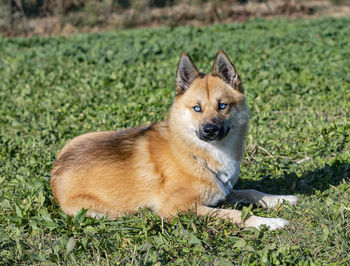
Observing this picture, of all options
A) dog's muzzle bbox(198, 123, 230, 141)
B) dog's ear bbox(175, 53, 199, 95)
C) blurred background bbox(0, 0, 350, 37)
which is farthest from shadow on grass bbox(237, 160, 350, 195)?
blurred background bbox(0, 0, 350, 37)

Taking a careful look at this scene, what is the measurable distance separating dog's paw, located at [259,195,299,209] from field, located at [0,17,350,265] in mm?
83

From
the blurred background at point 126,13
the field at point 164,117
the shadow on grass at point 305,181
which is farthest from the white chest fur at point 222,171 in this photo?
the blurred background at point 126,13

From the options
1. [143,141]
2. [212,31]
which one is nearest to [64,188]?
[143,141]

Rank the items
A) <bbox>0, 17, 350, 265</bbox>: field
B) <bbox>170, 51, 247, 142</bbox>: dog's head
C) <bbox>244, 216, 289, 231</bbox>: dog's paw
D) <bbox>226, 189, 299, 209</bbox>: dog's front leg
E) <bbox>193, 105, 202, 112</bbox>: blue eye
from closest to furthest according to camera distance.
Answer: <bbox>0, 17, 350, 265</bbox>: field, <bbox>244, 216, 289, 231</bbox>: dog's paw, <bbox>170, 51, 247, 142</bbox>: dog's head, <bbox>193, 105, 202, 112</bbox>: blue eye, <bbox>226, 189, 299, 209</bbox>: dog's front leg

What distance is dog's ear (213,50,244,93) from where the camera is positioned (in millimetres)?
4336

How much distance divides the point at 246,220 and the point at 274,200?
2.08 ft

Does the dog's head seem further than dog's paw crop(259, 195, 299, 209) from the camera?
No

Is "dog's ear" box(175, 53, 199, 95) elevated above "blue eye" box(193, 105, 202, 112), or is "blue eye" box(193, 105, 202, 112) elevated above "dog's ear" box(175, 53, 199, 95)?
"dog's ear" box(175, 53, 199, 95)

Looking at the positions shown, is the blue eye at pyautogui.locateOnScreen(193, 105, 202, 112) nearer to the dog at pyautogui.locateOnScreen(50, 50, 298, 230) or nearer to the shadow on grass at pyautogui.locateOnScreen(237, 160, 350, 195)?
the dog at pyautogui.locateOnScreen(50, 50, 298, 230)

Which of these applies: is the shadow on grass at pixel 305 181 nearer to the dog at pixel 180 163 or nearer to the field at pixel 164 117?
the field at pixel 164 117

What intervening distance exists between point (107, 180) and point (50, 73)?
602 cm

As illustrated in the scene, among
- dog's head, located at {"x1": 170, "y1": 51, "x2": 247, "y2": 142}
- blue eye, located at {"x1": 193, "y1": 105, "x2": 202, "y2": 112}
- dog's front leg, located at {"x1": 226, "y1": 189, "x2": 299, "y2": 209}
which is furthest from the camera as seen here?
dog's front leg, located at {"x1": 226, "y1": 189, "x2": 299, "y2": 209}

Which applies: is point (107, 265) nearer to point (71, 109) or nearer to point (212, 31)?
point (71, 109)

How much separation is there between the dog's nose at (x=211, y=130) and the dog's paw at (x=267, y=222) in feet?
2.80
